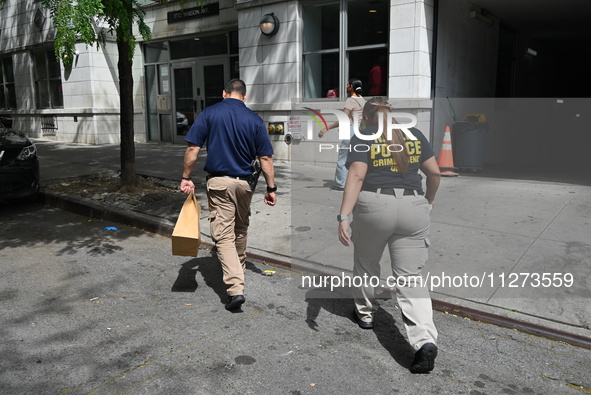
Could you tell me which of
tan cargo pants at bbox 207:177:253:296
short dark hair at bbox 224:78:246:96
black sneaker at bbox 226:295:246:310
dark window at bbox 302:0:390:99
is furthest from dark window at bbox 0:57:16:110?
black sneaker at bbox 226:295:246:310

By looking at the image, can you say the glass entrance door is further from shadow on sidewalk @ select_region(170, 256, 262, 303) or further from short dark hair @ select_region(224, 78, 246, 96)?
short dark hair @ select_region(224, 78, 246, 96)

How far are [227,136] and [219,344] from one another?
5.83 ft

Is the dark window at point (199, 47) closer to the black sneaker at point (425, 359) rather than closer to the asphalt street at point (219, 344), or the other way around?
the asphalt street at point (219, 344)

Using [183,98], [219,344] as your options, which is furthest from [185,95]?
[219,344]

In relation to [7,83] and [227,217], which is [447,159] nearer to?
[227,217]

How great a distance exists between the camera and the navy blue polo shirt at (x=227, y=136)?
4.50 metres

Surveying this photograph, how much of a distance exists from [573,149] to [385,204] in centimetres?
1434

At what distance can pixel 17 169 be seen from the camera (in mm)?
7531

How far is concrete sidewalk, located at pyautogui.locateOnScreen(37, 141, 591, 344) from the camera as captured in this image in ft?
14.7

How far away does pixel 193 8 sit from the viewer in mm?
14383

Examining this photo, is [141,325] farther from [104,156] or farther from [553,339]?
[104,156]

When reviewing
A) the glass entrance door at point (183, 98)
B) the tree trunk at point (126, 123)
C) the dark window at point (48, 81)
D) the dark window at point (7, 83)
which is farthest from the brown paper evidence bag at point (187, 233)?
the dark window at point (7, 83)

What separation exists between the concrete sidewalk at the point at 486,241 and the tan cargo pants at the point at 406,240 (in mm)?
1210

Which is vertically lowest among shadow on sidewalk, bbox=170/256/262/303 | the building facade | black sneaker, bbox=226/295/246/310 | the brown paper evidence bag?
shadow on sidewalk, bbox=170/256/262/303
